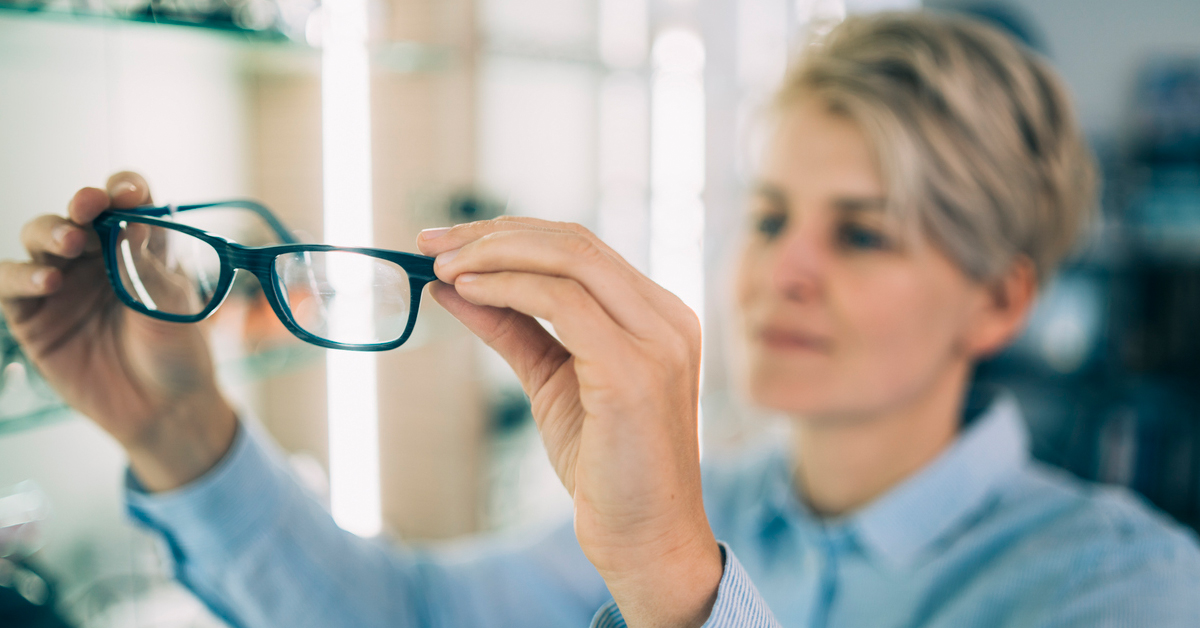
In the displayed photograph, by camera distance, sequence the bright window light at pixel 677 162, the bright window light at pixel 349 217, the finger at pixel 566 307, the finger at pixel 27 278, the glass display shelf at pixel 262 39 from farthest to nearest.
→ 1. the bright window light at pixel 677 162
2. the bright window light at pixel 349 217
3. the glass display shelf at pixel 262 39
4. the finger at pixel 27 278
5. the finger at pixel 566 307

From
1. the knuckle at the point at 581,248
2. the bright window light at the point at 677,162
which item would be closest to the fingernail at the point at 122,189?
the knuckle at the point at 581,248

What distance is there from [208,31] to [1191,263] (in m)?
2.77

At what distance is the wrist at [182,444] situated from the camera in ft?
2.03

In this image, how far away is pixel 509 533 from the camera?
1.45m

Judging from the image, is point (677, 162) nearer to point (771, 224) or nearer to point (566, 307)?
point (771, 224)

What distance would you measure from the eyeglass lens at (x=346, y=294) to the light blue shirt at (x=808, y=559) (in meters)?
0.22

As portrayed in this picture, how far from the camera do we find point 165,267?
537 mm

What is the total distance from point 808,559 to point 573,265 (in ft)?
2.37

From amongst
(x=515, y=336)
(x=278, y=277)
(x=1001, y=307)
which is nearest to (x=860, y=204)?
(x=1001, y=307)

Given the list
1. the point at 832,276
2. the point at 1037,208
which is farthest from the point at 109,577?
the point at 1037,208

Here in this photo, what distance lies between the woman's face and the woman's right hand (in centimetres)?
63

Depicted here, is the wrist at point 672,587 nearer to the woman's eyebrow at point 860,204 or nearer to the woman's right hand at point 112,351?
the woman's right hand at point 112,351

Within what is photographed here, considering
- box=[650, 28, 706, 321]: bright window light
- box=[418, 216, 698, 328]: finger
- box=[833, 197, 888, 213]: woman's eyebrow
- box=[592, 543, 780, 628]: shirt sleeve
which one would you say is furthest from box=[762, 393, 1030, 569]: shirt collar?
box=[650, 28, 706, 321]: bright window light

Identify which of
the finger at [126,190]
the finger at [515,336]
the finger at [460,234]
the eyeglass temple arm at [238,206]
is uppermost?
the finger at [126,190]
